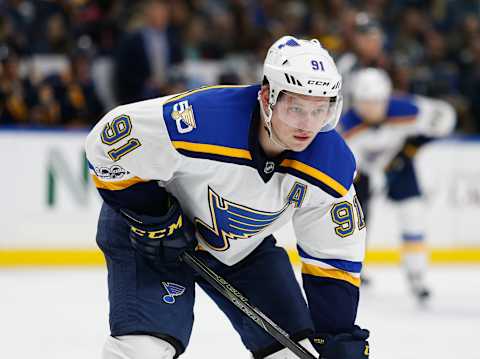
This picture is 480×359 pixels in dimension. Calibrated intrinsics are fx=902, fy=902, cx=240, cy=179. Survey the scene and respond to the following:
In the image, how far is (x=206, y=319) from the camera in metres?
4.75

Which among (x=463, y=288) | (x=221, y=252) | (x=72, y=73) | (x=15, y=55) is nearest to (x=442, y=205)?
(x=463, y=288)

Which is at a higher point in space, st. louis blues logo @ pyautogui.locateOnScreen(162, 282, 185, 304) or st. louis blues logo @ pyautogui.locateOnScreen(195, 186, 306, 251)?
st. louis blues logo @ pyautogui.locateOnScreen(195, 186, 306, 251)

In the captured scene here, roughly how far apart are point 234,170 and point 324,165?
25 cm

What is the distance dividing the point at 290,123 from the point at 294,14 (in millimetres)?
5454

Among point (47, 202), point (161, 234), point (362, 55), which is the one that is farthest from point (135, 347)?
point (362, 55)

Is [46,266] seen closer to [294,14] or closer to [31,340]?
[31,340]

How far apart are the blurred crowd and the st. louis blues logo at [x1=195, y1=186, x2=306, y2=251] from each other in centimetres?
342

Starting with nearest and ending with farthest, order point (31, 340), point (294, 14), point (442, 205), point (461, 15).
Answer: point (31, 340)
point (442, 205)
point (294, 14)
point (461, 15)

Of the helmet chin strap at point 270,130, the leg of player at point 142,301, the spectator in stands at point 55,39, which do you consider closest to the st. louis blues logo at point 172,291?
the leg of player at point 142,301

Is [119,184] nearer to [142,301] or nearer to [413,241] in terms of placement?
[142,301]

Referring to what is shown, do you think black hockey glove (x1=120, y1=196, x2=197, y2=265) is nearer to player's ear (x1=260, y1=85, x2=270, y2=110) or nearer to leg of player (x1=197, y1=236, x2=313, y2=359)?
leg of player (x1=197, y1=236, x2=313, y2=359)

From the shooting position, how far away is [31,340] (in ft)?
13.8

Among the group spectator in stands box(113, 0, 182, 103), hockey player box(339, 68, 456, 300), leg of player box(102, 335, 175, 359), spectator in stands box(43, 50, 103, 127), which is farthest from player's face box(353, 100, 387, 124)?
leg of player box(102, 335, 175, 359)

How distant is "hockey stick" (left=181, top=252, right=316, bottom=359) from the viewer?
2.65 m
